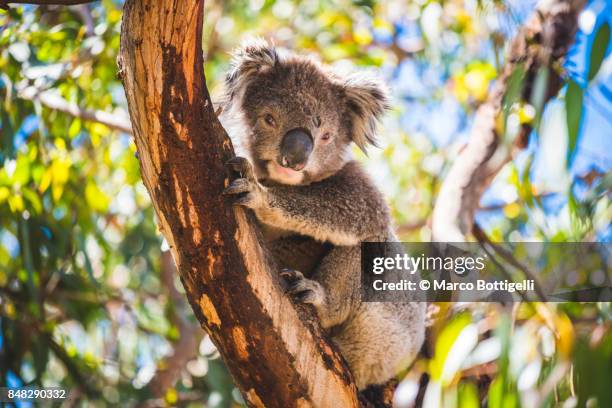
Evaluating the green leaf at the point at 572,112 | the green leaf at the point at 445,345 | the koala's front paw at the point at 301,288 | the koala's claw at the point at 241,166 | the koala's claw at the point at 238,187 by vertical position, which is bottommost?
the green leaf at the point at 445,345

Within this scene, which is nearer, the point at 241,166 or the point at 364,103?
the point at 241,166

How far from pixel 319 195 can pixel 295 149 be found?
229mm

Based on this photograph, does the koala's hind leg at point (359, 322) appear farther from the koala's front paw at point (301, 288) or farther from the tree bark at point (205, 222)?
the tree bark at point (205, 222)

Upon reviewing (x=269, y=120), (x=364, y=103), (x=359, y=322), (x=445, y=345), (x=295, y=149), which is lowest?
(x=445, y=345)

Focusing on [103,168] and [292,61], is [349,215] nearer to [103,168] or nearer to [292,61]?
[292,61]

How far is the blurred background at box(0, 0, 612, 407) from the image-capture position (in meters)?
2.13

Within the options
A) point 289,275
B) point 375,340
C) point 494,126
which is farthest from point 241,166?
point 494,126

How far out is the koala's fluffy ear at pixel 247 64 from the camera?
2.81 metres

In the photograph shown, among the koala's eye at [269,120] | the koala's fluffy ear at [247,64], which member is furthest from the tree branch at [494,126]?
the koala's fluffy ear at [247,64]

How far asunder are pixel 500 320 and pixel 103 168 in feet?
11.1

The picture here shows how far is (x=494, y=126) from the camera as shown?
3348mm

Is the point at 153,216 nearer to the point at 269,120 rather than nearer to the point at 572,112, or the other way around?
the point at 269,120

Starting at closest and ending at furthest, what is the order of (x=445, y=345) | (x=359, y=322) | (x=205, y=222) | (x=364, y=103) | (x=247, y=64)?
1. (x=205, y=222)
2. (x=445, y=345)
3. (x=359, y=322)
4. (x=247, y=64)
5. (x=364, y=103)

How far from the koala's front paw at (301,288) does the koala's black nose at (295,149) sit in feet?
1.37
